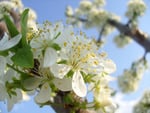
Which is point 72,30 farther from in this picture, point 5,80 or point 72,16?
point 72,16

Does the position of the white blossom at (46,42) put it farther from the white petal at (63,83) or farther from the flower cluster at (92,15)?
the flower cluster at (92,15)

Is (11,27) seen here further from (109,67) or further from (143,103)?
(143,103)

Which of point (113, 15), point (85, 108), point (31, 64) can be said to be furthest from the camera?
point (113, 15)

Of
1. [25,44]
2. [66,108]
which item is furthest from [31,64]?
[66,108]

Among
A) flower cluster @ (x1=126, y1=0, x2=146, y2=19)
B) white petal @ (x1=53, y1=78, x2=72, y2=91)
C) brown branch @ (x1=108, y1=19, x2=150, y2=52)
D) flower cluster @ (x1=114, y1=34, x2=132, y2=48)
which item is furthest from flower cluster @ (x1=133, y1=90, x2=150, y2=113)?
white petal @ (x1=53, y1=78, x2=72, y2=91)

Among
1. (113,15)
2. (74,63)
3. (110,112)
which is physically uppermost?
(113,15)

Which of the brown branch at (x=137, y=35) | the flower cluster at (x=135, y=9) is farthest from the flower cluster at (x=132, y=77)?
the flower cluster at (x=135, y=9)

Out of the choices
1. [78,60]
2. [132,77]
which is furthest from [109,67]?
[132,77]

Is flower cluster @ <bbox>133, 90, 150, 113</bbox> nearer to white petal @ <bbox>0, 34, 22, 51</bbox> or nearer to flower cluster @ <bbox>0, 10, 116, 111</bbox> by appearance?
flower cluster @ <bbox>0, 10, 116, 111</bbox>

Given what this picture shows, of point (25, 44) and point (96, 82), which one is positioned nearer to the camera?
point (25, 44)
